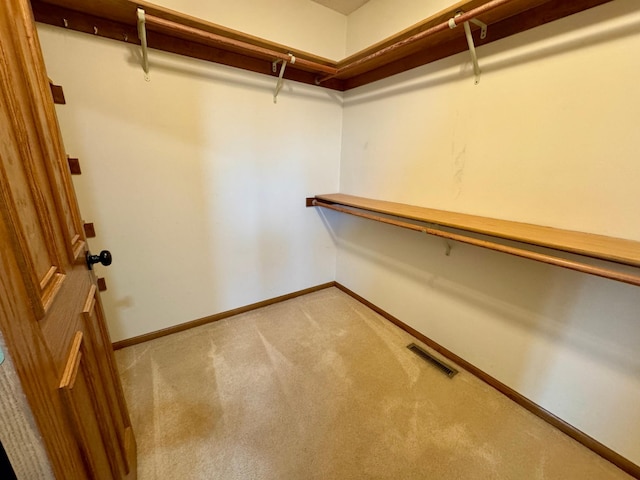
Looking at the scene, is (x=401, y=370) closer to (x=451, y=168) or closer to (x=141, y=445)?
(x=451, y=168)

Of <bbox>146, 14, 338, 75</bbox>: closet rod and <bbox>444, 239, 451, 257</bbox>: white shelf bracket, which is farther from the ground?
<bbox>146, 14, 338, 75</bbox>: closet rod

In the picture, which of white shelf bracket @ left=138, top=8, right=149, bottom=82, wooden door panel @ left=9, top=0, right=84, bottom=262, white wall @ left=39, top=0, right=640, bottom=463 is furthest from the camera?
white shelf bracket @ left=138, top=8, right=149, bottom=82

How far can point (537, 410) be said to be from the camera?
1480 millimetres

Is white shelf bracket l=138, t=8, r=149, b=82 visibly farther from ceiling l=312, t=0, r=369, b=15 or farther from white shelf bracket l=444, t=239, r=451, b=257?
white shelf bracket l=444, t=239, r=451, b=257

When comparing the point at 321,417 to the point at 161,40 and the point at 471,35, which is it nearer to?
the point at 471,35

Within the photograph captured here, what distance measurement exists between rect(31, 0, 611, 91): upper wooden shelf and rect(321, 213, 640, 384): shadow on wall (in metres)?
1.18

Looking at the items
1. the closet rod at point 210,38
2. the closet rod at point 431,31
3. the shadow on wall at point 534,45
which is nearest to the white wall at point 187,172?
the closet rod at point 210,38

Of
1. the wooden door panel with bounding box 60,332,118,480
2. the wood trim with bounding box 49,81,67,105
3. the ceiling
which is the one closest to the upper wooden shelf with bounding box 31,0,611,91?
the wood trim with bounding box 49,81,67,105

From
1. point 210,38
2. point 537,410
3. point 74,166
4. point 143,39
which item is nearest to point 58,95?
point 74,166

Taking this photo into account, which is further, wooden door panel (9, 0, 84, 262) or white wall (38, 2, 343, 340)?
white wall (38, 2, 343, 340)

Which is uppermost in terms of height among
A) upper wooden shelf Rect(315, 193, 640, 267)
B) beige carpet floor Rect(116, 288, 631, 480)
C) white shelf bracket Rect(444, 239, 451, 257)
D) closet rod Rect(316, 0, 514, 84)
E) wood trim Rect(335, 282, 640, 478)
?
closet rod Rect(316, 0, 514, 84)

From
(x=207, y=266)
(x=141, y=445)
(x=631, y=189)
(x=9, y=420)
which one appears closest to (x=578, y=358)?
(x=631, y=189)

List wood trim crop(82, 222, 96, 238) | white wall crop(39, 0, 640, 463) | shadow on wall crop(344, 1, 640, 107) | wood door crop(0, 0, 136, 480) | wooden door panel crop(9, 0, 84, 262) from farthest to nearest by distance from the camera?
wood trim crop(82, 222, 96, 238), white wall crop(39, 0, 640, 463), shadow on wall crop(344, 1, 640, 107), wooden door panel crop(9, 0, 84, 262), wood door crop(0, 0, 136, 480)

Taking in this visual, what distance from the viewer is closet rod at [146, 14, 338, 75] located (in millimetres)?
1381
